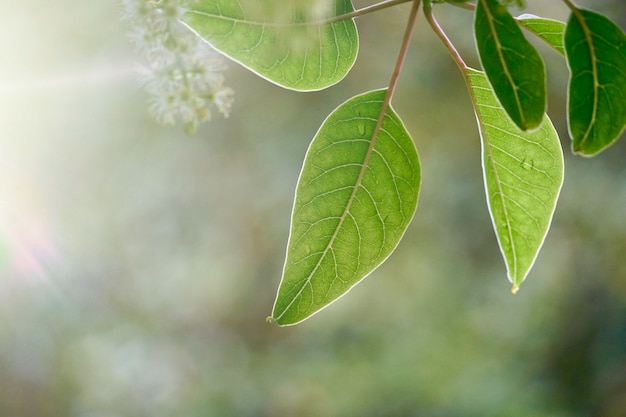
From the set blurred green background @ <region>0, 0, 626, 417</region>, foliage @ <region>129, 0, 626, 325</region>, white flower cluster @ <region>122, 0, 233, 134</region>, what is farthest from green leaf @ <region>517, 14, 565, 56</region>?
blurred green background @ <region>0, 0, 626, 417</region>

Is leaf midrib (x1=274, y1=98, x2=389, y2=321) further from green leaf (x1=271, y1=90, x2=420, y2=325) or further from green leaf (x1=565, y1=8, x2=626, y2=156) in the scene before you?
green leaf (x1=565, y1=8, x2=626, y2=156)

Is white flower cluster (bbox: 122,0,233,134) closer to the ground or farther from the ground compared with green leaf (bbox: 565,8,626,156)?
farther from the ground

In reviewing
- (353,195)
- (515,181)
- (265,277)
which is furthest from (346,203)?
(265,277)

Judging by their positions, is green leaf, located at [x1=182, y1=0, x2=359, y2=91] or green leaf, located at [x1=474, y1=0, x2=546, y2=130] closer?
Answer: green leaf, located at [x1=474, y1=0, x2=546, y2=130]

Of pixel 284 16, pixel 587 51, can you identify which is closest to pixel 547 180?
pixel 587 51

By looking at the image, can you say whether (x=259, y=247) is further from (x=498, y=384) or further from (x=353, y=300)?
(x=498, y=384)

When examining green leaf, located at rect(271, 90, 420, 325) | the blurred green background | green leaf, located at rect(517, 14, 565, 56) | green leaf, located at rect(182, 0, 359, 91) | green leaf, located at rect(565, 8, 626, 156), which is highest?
the blurred green background
